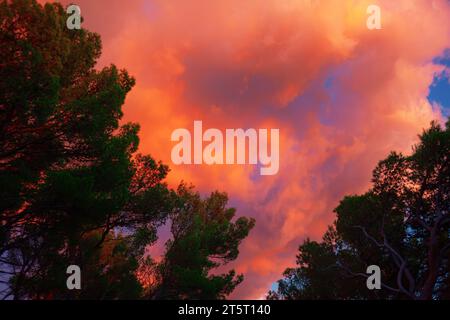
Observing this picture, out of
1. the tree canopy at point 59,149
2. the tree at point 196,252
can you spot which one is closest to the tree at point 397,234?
the tree at point 196,252

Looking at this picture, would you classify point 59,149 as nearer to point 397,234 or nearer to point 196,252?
point 196,252

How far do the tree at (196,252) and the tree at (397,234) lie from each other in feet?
18.2

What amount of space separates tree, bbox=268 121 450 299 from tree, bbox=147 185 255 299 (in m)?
5.55

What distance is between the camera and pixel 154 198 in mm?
17844

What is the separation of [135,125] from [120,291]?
1082 centimetres

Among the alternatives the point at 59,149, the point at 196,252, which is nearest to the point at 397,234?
the point at 196,252

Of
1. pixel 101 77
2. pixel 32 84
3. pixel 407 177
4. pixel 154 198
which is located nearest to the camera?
pixel 32 84

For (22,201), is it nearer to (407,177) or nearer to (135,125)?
(135,125)

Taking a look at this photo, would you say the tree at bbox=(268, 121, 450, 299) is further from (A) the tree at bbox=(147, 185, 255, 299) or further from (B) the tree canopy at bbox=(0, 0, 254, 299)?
(B) the tree canopy at bbox=(0, 0, 254, 299)

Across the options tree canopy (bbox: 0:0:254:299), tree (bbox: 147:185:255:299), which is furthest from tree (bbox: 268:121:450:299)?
tree canopy (bbox: 0:0:254:299)

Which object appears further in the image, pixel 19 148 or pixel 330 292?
pixel 330 292

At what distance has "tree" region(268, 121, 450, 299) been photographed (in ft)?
63.7

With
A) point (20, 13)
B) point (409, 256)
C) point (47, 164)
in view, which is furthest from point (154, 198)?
point (409, 256)

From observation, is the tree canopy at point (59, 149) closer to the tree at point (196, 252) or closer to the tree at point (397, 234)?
the tree at point (196, 252)
